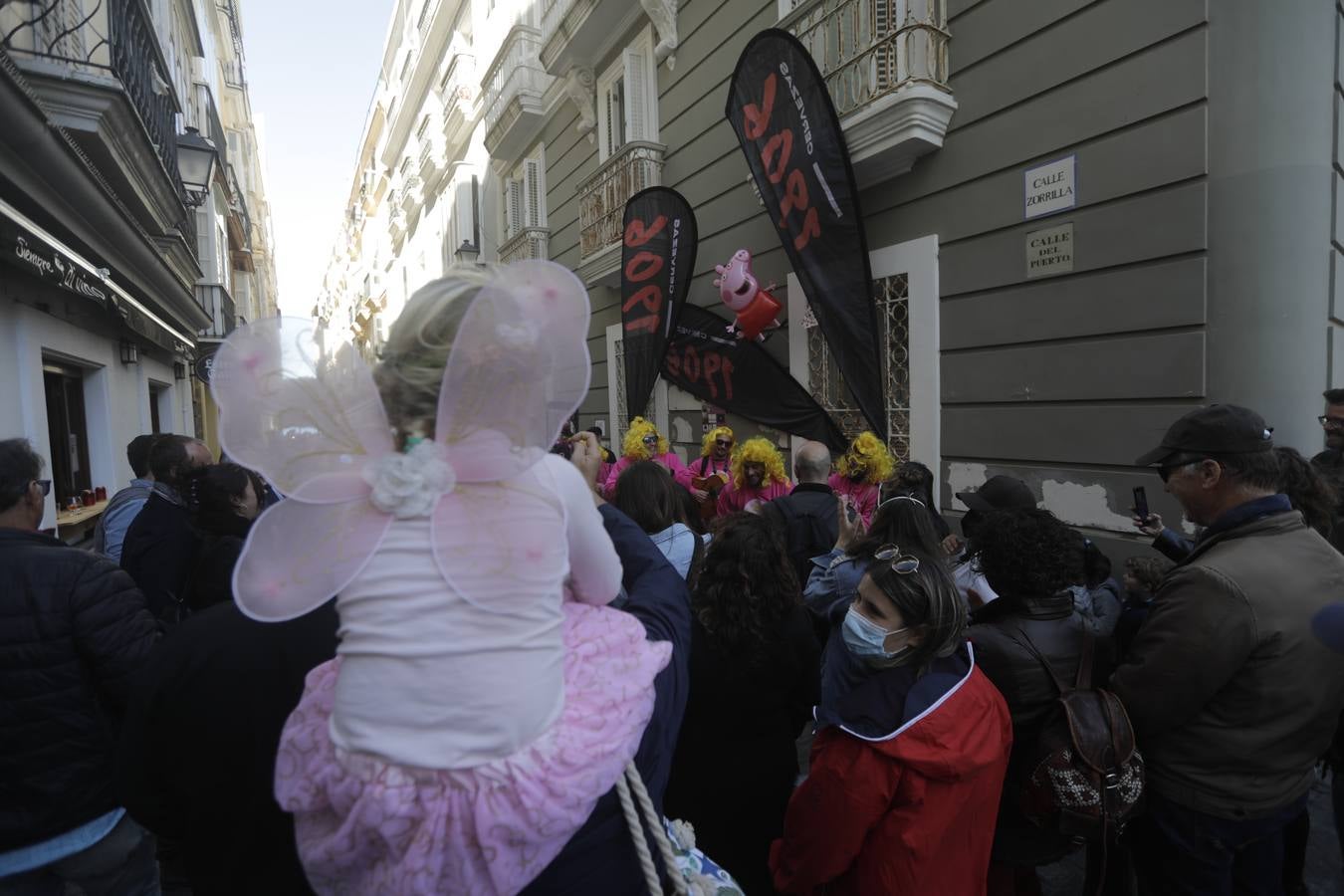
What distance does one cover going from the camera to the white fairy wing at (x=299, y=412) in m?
0.97

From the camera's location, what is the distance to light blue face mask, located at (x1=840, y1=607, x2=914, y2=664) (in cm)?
192

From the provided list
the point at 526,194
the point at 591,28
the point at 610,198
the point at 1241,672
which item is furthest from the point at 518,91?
the point at 1241,672

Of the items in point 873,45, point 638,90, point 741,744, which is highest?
point 638,90

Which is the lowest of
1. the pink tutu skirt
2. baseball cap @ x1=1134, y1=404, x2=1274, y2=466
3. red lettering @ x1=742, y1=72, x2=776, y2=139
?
the pink tutu skirt

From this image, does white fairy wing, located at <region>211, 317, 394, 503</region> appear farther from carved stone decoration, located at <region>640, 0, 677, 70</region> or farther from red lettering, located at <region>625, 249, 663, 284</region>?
carved stone decoration, located at <region>640, 0, 677, 70</region>

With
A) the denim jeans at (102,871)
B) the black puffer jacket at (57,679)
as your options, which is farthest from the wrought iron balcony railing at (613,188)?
the denim jeans at (102,871)

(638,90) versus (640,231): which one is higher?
(638,90)

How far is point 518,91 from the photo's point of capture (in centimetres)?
1266

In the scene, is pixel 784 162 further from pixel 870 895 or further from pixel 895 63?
pixel 870 895

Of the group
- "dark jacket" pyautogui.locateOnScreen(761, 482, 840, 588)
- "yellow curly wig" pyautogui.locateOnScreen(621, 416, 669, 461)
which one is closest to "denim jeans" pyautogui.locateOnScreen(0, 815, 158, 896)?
"dark jacket" pyautogui.locateOnScreen(761, 482, 840, 588)

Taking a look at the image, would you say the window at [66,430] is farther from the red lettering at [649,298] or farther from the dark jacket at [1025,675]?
the dark jacket at [1025,675]

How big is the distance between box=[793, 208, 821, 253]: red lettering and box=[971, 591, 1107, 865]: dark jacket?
402 centimetres

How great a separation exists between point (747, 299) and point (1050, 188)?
9.69ft

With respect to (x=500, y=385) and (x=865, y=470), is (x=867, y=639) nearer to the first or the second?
(x=500, y=385)
